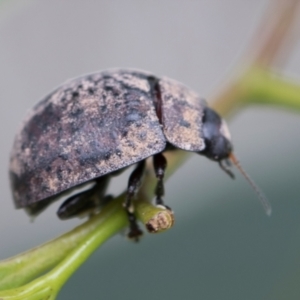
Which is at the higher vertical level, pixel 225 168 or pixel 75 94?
pixel 75 94

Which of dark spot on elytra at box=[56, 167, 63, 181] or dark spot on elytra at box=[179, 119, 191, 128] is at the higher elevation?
dark spot on elytra at box=[179, 119, 191, 128]

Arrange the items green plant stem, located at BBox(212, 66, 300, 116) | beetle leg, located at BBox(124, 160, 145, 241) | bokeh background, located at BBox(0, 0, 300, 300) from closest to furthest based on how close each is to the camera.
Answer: beetle leg, located at BBox(124, 160, 145, 241), green plant stem, located at BBox(212, 66, 300, 116), bokeh background, located at BBox(0, 0, 300, 300)

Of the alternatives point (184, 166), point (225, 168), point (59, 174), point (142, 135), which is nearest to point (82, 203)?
point (59, 174)

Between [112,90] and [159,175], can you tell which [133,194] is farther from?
[112,90]

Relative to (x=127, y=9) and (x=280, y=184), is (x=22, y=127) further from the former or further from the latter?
(x=127, y=9)

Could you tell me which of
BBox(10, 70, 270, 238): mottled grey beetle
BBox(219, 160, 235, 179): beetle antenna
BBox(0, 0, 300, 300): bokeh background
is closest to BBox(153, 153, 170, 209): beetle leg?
BBox(10, 70, 270, 238): mottled grey beetle

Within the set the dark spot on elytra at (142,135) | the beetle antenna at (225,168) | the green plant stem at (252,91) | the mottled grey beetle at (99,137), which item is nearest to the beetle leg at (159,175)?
the mottled grey beetle at (99,137)

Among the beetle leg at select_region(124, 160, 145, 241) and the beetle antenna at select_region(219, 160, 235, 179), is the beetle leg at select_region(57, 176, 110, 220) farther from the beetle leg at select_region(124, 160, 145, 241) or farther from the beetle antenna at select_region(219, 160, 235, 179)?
the beetle antenna at select_region(219, 160, 235, 179)

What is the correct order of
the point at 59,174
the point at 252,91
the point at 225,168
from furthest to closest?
1. the point at 252,91
2. the point at 225,168
3. the point at 59,174
